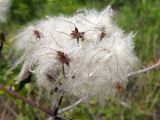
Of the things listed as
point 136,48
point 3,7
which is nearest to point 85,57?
point 3,7

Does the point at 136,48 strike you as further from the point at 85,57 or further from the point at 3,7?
the point at 85,57

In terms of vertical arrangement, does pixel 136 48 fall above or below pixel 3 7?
below

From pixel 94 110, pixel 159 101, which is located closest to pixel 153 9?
pixel 159 101

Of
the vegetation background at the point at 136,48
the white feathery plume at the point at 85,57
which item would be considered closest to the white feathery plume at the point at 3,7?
the white feathery plume at the point at 85,57

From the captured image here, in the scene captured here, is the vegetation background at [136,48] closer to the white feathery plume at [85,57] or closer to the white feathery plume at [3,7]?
the white feathery plume at [3,7]

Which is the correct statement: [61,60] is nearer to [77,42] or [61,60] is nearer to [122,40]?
[77,42]

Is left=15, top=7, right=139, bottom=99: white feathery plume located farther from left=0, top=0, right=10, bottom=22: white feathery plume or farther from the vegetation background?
the vegetation background
